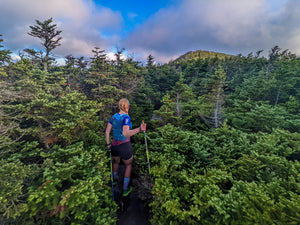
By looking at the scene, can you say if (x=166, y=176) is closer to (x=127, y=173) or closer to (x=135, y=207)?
(x=127, y=173)

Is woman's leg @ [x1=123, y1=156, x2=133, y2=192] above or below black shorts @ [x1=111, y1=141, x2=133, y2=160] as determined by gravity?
below

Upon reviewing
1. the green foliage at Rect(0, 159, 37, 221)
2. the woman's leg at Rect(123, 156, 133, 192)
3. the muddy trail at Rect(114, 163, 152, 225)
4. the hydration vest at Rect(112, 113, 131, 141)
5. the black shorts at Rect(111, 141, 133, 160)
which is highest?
the hydration vest at Rect(112, 113, 131, 141)

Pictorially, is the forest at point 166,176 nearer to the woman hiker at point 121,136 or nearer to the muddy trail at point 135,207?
the muddy trail at point 135,207

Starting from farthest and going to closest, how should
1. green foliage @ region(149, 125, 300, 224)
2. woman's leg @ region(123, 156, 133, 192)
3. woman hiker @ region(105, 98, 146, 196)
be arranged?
1. woman's leg @ region(123, 156, 133, 192)
2. woman hiker @ region(105, 98, 146, 196)
3. green foliage @ region(149, 125, 300, 224)

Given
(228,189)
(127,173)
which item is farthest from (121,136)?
(228,189)

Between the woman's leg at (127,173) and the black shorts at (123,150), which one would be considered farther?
the woman's leg at (127,173)

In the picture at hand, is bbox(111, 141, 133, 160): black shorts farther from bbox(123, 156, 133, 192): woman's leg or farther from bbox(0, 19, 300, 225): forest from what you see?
bbox(0, 19, 300, 225): forest

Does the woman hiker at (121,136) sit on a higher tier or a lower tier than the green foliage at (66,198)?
higher

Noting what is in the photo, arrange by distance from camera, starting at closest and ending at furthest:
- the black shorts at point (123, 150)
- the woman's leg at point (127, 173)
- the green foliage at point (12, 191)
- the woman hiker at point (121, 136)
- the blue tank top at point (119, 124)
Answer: the green foliage at point (12, 191)
the blue tank top at point (119, 124)
the woman hiker at point (121, 136)
the black shorts at point (123, 150)
the woman's leg at point (127, 173)

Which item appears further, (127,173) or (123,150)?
(127,173)

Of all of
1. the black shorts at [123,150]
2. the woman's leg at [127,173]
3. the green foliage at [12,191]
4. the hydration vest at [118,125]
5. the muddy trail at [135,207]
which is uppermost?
the hydration vest at [118,125]

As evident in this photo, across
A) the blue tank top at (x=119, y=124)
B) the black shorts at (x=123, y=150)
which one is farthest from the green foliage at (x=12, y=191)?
the blue tank top at (x=119, y=124)

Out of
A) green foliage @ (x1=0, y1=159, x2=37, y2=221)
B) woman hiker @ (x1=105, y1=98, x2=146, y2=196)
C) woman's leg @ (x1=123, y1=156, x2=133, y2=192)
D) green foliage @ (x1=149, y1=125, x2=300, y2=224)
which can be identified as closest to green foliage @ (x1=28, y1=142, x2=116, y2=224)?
green foliage @ (x1=0, y1=159, x2=37, y2=221)

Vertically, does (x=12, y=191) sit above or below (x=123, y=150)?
below
